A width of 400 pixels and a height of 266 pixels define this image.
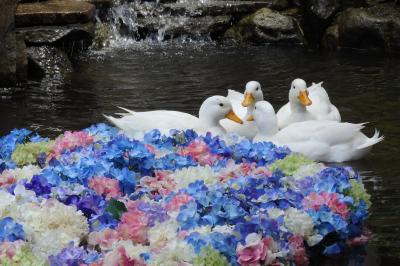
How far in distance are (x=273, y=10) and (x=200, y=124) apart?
826cm

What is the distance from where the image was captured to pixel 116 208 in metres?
4.59

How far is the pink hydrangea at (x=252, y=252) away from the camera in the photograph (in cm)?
406

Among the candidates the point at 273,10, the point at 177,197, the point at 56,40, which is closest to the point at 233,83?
the point at 56,40

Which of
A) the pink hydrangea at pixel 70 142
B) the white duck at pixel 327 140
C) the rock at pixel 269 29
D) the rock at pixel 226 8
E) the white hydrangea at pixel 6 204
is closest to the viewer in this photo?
the white hydrangea at pixel 6 204

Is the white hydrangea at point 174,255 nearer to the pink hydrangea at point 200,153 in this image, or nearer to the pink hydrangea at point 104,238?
the pink hydrangea at point 104,238

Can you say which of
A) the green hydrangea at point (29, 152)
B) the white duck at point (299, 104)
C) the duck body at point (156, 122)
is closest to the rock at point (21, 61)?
the duck body at point (156, 122)

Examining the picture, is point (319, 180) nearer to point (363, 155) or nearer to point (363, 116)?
point (363, 155)

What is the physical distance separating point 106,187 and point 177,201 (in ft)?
1.85

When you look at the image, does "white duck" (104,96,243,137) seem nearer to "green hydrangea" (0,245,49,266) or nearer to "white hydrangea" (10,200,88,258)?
"white hydrangea" (10,200,88,258)

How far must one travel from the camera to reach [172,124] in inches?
268

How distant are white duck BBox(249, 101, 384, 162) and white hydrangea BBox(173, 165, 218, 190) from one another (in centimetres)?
154

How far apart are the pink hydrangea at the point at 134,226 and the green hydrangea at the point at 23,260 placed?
0.56 metres

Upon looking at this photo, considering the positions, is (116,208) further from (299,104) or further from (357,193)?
(299,104)

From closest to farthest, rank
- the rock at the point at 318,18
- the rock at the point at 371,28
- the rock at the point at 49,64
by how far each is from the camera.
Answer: the rock at the point at 49,64, the rock at the point at 371,28, the rock at the point at 318,18
